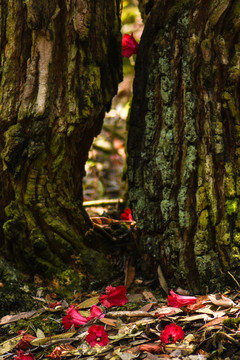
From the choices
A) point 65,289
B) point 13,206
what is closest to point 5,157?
point 13,206

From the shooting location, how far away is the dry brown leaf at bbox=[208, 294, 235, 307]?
1771mm

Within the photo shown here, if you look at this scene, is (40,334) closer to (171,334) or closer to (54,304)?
(54,304)

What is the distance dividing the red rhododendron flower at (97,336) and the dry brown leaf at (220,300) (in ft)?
1.65

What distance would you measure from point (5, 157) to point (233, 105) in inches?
43.6

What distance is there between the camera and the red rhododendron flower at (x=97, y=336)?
1642mm

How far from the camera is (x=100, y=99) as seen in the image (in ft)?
6.85

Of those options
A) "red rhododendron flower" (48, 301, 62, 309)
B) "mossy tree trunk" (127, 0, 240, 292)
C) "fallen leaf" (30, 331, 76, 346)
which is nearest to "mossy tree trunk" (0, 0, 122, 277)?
"red rhododendron flower" (48, 301, 62, 309)

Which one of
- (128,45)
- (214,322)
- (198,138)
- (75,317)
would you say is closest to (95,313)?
(75,317)

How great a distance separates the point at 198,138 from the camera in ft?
Result: 6.34

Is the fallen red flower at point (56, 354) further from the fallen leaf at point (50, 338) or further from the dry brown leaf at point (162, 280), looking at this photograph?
the dry brown leaf at point (162, 280)

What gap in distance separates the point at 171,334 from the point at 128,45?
1.57 meters

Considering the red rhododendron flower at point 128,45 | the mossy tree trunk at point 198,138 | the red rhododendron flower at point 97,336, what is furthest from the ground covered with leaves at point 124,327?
the red rhododendron flower at point 128,45

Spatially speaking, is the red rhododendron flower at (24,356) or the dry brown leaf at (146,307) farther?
the dry brown leaf at (146,307)

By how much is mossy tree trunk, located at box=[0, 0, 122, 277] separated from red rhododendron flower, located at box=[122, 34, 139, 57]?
0.18 m
